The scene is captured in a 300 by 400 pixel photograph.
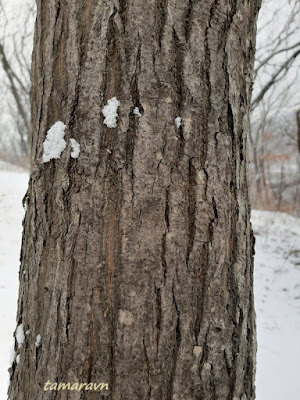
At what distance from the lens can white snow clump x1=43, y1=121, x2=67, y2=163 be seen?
1.03 metres

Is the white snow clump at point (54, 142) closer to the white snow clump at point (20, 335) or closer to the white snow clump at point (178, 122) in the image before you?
Answer: the white snow clump at point (178, 122)

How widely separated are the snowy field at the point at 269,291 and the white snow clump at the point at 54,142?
2044 millimetres

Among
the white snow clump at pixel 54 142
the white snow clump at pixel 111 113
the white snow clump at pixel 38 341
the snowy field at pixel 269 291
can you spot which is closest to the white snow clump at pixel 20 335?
the white snow clump at pixel 38 341

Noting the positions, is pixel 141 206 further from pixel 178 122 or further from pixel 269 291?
pixel 269 291

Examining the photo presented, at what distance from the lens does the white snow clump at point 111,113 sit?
0.99m

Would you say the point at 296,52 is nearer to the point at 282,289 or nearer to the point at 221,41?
the point at 282,289

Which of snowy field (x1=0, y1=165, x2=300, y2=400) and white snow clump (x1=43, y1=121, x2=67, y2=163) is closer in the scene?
white snow clump (x1=43, y1=121, x2=67, y2=163)

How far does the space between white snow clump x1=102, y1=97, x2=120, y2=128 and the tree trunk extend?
0.5 inches

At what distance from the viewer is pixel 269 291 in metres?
4.77

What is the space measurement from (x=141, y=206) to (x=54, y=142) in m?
0.31

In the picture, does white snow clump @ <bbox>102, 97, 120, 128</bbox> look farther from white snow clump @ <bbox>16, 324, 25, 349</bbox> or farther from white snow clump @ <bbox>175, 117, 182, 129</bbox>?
white snow clump @ <bbox>16, 324, 25, 349</bbox>

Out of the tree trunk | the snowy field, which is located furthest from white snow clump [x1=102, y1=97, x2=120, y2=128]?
the snowy field

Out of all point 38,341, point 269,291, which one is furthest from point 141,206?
point 269,291

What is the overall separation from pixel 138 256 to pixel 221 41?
65 cm
